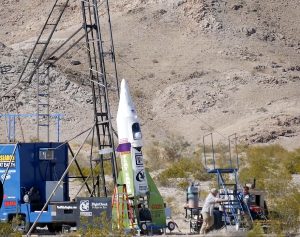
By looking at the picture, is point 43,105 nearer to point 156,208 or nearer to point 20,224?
point 20,224

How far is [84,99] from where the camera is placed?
7069 centimetres

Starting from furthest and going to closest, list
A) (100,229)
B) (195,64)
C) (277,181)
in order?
1. (195,64)
2. (277,181)
3. (100,229)

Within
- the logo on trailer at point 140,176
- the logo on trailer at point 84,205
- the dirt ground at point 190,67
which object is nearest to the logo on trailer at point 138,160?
the logo on trailer at point 140,176

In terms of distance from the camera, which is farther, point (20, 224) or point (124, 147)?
point (20, 224)

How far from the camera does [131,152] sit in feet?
85.7

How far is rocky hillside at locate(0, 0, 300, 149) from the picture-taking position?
6881 centimetres

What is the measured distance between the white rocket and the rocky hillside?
38846 mm

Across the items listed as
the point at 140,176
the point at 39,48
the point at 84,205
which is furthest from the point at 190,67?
the point at 84,205

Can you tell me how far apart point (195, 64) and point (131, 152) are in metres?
55.6

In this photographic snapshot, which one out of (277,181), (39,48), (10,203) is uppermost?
(39,48)

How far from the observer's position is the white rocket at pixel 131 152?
2598cm

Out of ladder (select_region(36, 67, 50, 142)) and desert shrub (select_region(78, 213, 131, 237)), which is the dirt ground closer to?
ladder (select_region(36, 67, 50, 142))

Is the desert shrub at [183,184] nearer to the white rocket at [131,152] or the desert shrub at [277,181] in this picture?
the desert shrub at [277,181]

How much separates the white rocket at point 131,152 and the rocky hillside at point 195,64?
38846 mm
